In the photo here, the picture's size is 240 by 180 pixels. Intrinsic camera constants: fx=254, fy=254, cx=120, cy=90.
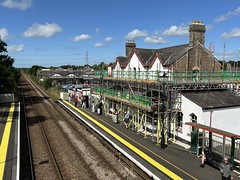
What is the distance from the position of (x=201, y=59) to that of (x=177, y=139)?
1011 centimetres

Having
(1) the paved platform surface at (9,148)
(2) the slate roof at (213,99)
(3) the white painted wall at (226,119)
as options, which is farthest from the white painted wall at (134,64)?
(1) the paved platform surface at (9,148)

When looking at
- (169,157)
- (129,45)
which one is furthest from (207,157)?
(129,45)

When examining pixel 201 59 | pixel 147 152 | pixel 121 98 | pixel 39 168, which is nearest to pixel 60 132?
pixel 121 98

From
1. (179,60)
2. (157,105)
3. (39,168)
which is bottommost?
(39,168)

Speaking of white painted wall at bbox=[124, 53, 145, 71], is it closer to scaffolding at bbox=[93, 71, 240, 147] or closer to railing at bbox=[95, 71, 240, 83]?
scaffolding at bbox=[93, 71, 240, 147]

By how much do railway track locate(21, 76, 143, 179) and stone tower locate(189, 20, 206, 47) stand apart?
1285 centimetres

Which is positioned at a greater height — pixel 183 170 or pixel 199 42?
pixel 199 42

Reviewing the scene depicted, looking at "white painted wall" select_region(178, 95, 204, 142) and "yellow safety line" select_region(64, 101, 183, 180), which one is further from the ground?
"white painted wall" select_region(178, 95, 204, 142)

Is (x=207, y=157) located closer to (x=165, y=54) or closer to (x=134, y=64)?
(x=165, y=54)

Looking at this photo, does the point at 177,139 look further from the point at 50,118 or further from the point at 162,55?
the point at 50,118

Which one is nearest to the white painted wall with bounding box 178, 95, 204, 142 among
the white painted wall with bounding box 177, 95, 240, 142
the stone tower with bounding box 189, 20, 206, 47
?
the white painted wall with bounding box 177, 95, 240, 142

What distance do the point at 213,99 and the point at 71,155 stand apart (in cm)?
1037

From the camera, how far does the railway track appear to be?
12656mm

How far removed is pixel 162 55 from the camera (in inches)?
958
